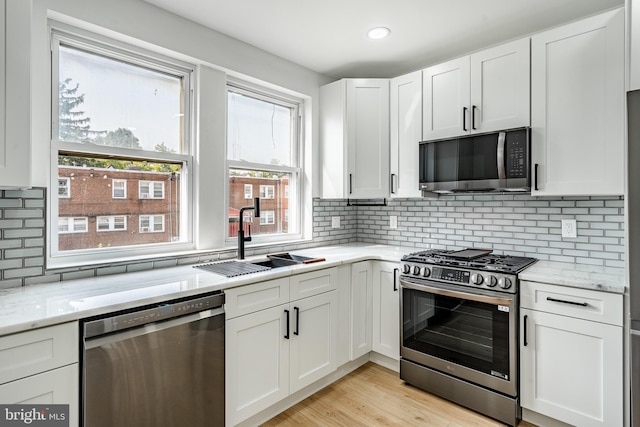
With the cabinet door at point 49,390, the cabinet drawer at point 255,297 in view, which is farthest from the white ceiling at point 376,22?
the cabinet door at point 49,390

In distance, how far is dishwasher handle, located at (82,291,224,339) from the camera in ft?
4.53

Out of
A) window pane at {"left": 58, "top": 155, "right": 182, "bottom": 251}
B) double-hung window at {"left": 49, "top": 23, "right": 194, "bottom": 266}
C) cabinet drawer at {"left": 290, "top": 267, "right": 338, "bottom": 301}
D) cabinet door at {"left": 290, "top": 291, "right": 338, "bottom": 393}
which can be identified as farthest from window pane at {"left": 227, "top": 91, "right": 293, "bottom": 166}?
cabinet door at {"left": 290, "top": 291, "right": 338, "bottom": 393}

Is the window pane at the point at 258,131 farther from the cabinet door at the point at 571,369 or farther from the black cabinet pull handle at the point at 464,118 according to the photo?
the cabinet door at the point at 571,369

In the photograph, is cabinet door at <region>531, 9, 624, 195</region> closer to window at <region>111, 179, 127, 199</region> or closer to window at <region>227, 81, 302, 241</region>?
window at <region>227, 81, 302, 241</region>

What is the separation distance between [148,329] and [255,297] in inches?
23.8

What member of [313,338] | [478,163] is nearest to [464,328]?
[313,338]

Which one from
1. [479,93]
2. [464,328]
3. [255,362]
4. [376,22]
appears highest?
[376,22]

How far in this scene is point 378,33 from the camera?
98.7 inches

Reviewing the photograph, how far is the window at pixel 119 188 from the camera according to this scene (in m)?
2.15

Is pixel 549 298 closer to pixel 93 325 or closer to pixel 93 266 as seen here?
pixel 93 325

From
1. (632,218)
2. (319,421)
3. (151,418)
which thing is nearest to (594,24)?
(632,218)

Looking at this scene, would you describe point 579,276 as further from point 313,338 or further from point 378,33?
point 378,33

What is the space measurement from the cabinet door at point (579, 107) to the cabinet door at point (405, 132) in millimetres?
852

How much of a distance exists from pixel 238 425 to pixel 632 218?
228 cm
